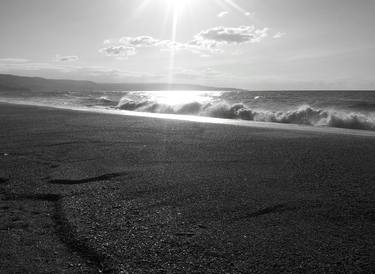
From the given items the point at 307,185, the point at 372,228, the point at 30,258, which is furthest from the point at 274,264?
the point at 307,185

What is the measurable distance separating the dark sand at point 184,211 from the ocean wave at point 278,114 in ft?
20.9

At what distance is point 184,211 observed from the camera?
2674 millimetres

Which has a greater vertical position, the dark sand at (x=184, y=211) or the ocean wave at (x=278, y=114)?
the ocean wave at (x=278, y=114)

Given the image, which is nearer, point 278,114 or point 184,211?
point 184,211

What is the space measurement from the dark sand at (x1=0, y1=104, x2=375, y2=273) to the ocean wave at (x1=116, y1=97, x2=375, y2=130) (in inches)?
251

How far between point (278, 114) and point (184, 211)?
10761mm

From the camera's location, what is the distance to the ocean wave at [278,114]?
10961mm

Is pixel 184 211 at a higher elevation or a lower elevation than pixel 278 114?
lower

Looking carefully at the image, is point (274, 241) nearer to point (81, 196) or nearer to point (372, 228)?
point (372, 228)

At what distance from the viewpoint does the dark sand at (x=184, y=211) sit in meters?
1.93

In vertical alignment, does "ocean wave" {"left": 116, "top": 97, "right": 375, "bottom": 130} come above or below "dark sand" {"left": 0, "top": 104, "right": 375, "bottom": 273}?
above

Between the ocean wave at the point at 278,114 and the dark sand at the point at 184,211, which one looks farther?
the ocean wave at the point at 278,114

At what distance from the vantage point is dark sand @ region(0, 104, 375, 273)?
1.93 meters

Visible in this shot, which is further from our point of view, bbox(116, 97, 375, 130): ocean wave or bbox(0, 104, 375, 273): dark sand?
bbox(116, 97, 375, 130): ocean wave
